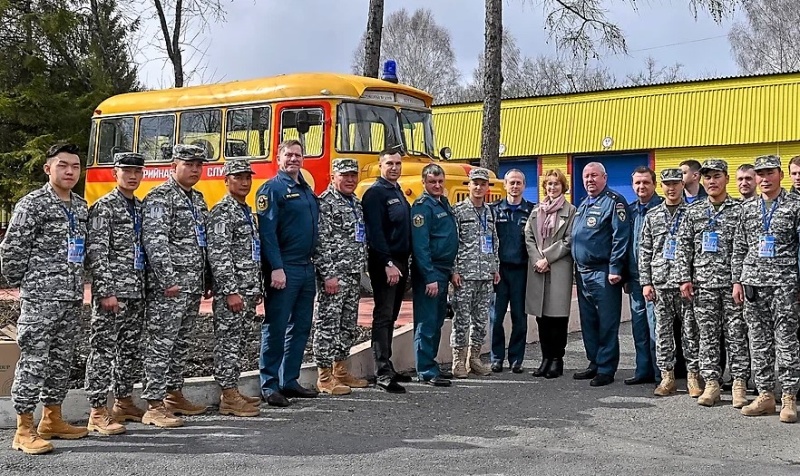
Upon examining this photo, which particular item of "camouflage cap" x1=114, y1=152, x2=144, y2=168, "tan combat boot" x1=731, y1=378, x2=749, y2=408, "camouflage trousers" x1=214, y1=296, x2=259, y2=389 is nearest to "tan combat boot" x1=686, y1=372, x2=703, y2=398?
"tan combat boot" x1=731, y1=378, x2=749, y2=408

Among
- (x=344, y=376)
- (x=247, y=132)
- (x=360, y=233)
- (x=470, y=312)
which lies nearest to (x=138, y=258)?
(x=360, y=233)

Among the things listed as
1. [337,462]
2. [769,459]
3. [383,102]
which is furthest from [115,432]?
[383,102]

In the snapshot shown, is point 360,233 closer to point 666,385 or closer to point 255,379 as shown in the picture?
point 255,379

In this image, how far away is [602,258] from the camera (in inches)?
293

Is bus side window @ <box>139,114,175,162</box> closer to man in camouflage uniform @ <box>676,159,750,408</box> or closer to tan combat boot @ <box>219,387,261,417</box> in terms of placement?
tan combat boot @ <box>219,387,261,417</box>

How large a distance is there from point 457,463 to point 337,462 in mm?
681

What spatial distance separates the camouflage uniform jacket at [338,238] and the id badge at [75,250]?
193cm

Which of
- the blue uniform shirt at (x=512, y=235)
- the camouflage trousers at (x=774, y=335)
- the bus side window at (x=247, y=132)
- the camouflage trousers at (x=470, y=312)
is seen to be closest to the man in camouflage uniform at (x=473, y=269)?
the camouflage trousers at (x=470, y=312)

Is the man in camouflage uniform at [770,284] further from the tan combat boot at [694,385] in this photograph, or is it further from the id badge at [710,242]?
the tan combat boot at [694,385]

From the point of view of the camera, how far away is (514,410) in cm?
640

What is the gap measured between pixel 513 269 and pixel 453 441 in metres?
2.80

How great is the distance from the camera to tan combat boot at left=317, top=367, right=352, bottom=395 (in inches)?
269

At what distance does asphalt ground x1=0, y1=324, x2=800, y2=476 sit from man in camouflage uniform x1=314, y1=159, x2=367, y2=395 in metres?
0.31

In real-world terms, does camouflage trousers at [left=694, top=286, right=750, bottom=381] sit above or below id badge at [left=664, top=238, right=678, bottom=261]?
below
